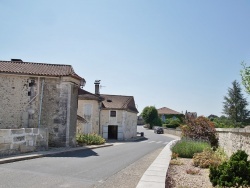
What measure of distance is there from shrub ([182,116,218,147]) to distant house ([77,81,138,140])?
18654mm

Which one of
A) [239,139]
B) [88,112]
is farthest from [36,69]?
[88,112]

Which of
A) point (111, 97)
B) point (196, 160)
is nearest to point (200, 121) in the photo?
point (196, 160)

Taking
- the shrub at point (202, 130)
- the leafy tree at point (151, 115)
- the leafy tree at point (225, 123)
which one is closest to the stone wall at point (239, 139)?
the shrub at point (202, 130)

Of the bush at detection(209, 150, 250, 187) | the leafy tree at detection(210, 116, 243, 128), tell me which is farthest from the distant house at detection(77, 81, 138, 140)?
the bush at detection(209, 150, 250, 187)

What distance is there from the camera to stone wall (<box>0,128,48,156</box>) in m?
13.2

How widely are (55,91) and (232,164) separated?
47.7 feet

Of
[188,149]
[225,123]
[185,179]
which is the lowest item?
[185,179]

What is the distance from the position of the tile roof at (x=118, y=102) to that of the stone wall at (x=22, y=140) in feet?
87.0

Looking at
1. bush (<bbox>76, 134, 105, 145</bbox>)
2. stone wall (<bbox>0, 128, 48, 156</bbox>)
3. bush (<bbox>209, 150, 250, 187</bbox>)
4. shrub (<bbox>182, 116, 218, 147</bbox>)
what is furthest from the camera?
bush (<bbox>76, 134, 105, 145</bbox>)

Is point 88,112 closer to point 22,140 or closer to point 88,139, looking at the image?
point 88,139

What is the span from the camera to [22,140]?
14.7 meters

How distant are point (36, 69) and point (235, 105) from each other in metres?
52.4

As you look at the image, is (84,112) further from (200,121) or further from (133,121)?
(200,121)

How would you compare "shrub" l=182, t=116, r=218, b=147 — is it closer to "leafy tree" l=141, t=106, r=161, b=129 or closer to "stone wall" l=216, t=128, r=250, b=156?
"stone wall" l=216, t=128, r=250, b=156
